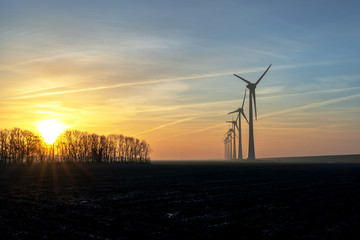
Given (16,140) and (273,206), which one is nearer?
(273,206)

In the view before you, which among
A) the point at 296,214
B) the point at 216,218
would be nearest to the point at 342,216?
the point at 296,214

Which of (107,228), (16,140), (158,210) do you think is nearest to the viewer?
(107,228)

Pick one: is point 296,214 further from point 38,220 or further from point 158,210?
point 38,220

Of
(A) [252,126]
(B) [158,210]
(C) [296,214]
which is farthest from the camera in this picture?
(A) [252,126]

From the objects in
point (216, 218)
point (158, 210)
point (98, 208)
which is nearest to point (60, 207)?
point (98, 208)

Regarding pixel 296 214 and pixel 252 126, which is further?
pixel 252 126

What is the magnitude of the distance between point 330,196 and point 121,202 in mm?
16524

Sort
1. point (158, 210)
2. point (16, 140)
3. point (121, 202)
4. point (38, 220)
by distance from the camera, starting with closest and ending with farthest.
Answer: point (38, 220) < point (158, 210) < point (121, 202) < point (16, 140)

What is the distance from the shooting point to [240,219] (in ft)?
58.0

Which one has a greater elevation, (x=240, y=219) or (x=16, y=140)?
(x=16, y=140)

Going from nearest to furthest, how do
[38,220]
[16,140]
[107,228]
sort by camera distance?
[107,228]
[38,220]
[16,140]

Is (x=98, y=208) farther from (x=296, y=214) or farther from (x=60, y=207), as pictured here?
(x=296, y=214)

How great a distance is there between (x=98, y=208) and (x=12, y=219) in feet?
17.2

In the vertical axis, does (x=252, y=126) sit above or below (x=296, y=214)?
above
